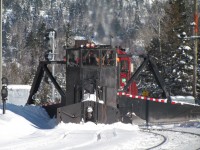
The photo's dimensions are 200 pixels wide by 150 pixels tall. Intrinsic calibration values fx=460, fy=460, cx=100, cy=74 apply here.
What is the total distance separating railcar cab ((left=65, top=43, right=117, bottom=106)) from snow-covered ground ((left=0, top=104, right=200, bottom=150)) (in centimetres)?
133

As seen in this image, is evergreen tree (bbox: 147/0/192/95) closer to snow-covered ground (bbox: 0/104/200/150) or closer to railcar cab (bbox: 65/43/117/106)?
snow-covered ground (bbox: 0/104/200/150)

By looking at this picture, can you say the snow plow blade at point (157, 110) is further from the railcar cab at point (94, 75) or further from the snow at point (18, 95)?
the snow at point (18, 95)

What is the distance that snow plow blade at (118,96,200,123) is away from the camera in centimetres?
1788

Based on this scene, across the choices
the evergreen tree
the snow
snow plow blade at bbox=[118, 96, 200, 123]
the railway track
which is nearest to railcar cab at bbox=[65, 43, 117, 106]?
snow plow blade at bbox=[118, 96, 200, 123]

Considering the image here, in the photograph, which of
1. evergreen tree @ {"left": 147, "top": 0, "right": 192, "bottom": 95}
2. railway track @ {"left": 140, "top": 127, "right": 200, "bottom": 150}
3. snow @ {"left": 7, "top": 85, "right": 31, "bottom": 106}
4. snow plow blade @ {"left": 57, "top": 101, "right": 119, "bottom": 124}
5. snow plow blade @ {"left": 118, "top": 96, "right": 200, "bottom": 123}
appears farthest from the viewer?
snow @ {"left": 7, "top": 85, "right": 31, "bottom": 106}

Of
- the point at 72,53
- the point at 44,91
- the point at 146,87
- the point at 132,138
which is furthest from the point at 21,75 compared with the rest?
the point at 132,138

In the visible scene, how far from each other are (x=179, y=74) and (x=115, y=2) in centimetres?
2344

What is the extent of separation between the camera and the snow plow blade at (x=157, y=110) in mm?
17875

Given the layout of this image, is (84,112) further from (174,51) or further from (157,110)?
(174,51)

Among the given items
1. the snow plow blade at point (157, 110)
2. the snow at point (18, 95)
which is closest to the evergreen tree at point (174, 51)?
the snow at point (18, 95)

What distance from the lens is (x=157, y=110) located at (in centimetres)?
1825

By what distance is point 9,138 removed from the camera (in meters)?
13.3

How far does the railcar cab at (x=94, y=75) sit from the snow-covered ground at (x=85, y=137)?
4.36ft

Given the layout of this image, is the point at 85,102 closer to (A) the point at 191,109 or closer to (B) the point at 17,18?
(A) the point at 191,109
